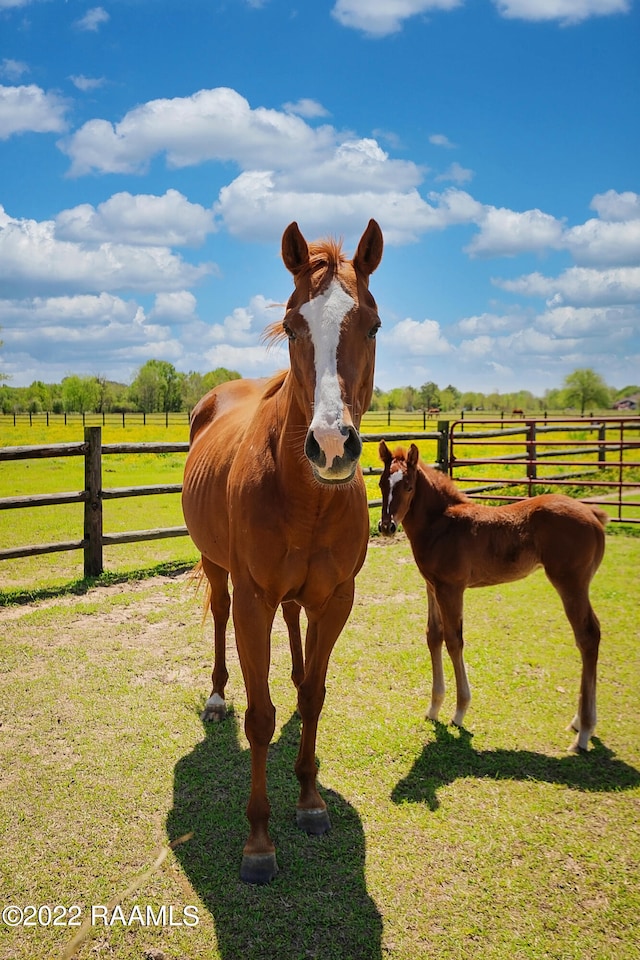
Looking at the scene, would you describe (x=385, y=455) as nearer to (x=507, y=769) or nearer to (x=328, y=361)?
(x=507, y=769)

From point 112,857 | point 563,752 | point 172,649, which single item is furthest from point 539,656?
point 112,857

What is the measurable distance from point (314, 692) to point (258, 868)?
0.80 meters

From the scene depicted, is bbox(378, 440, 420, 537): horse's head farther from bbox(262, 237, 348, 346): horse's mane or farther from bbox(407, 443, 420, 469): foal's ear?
bbox(262, 237, 348, 346): horse's mane

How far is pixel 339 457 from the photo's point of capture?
2039 mm

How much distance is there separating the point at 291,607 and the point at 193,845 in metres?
1.56

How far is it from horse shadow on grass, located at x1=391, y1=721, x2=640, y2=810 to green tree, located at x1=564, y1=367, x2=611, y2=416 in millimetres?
75691

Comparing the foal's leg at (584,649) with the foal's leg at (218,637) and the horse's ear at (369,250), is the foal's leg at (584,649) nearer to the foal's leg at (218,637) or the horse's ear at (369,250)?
the foal's leg at (218,637)

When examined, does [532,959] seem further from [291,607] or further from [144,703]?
[144,703]

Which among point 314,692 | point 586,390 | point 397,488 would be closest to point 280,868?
point 314,692

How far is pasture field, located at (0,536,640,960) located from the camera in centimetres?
234

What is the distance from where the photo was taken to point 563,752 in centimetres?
364

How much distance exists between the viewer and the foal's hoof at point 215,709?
4039 mm

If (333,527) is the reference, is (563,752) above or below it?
below

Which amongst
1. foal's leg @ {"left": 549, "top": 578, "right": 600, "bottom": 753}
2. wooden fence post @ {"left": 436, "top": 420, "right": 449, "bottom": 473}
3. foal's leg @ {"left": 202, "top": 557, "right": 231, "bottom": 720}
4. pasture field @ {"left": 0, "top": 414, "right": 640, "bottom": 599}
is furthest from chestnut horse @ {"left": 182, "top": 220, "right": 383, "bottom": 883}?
wooden fence post @ {"left": 436, "top": 420, "right": 449, "bottom": 473}
